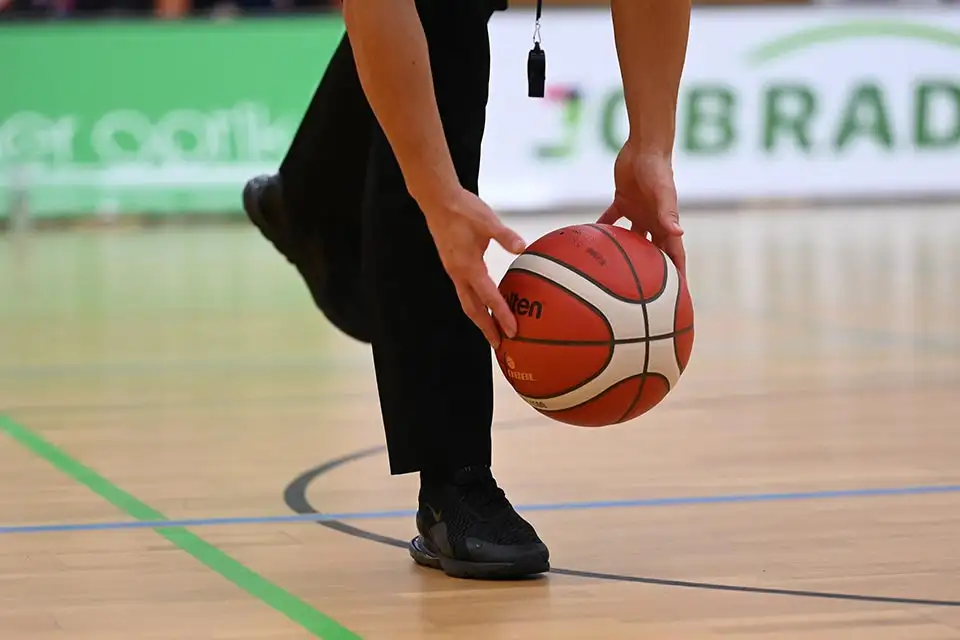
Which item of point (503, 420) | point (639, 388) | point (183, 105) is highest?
point (183, 105)

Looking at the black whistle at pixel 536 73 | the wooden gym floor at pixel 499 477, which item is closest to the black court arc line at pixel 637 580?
the wooden gym floor at pixel 499 477

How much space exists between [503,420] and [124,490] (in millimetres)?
1188

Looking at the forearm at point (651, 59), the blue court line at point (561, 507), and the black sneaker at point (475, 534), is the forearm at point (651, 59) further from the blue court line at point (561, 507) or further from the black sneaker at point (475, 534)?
the blue court line at point (561, 507)

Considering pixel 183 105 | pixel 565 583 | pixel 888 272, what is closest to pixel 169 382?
pixel 565 583

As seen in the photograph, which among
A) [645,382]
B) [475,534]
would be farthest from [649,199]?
[475,534]

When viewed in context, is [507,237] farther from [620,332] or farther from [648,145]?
[648,145]

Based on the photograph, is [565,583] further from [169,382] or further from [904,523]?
[169,382]

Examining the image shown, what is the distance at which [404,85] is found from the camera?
245cm

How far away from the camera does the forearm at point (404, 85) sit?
2445 mm

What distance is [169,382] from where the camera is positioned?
5016 millimetres

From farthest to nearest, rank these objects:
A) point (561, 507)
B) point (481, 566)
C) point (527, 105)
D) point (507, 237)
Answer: point (527, 105) < point (561, 507) < point (481, 566) < point (507, 237)

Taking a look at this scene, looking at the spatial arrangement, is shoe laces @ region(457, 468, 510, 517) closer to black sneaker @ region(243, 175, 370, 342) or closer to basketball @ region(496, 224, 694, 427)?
basketball @ region(496, 224, 694, 427)

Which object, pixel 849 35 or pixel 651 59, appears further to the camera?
pixel 849 35

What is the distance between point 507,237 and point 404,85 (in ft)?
0.90
